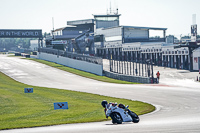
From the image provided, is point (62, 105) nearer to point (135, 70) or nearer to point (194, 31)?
point (135, 70)

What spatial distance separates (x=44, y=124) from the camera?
62.2 ft

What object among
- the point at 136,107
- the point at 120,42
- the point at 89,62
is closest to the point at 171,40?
the point at 120,42

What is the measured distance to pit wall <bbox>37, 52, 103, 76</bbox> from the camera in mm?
73062

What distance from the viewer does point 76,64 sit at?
84188 millimetres

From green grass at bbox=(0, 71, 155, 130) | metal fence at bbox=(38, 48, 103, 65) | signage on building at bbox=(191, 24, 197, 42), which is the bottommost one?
green grass at bbox=(0, 71, 155, 130)

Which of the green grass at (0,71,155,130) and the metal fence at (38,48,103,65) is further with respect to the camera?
the metal fence at (38,48,103,65)

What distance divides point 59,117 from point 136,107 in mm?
7596

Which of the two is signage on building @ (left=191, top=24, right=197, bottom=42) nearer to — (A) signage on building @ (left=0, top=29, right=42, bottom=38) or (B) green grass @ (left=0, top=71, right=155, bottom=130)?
(A) signage on building @ (left=0, top=29, right=42, bottom=38)

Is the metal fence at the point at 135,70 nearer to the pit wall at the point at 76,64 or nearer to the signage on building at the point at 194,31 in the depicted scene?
the pit wall at the point at 76,64


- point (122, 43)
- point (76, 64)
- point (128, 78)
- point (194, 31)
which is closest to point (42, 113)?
point (128, 78)

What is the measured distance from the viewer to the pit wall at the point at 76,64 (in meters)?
73.1

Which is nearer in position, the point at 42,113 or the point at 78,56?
the point at 42,113

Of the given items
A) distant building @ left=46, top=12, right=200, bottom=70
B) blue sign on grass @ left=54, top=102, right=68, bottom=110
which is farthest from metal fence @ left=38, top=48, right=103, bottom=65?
blue sign on grass @ left=54, top=102, right=68, bottom=110

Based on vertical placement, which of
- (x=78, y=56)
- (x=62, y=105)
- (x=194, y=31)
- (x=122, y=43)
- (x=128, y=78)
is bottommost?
(x=128, y=78)
